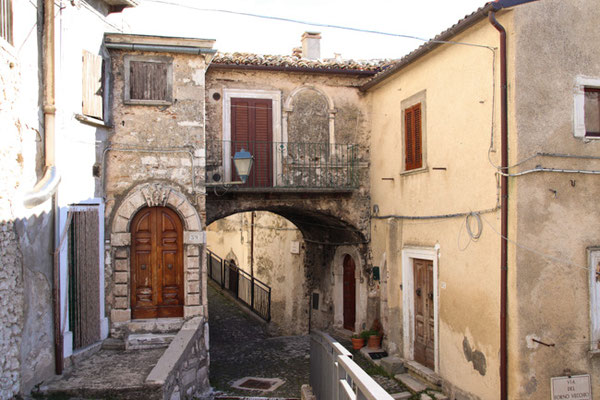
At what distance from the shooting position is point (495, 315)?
8.08m

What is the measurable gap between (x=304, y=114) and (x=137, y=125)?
3.83 metres

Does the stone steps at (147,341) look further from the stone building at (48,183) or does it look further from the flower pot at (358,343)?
the flower pot at (358,343)

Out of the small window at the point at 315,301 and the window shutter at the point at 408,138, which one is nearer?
the window shutter at the point at 408,138

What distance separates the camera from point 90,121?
8984mm

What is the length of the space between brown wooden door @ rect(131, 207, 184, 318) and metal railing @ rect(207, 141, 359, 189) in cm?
196

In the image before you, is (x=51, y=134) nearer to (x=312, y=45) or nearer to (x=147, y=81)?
(x=147, y=81)

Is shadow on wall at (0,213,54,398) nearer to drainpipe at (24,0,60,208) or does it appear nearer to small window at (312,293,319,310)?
drainpipe at (24,0,60,208)

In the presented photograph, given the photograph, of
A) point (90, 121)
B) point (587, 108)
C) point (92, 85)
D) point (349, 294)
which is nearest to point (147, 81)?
point (92, 85)

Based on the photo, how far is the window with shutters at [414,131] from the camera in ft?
34.1

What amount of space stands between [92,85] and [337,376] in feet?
21.7

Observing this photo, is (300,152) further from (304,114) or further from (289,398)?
(289,398)

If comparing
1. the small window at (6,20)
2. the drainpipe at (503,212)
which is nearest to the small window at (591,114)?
the drainpipe at (503,212)

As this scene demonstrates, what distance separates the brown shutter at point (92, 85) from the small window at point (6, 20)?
7.30ft

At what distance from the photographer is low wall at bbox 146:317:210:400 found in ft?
24.3
